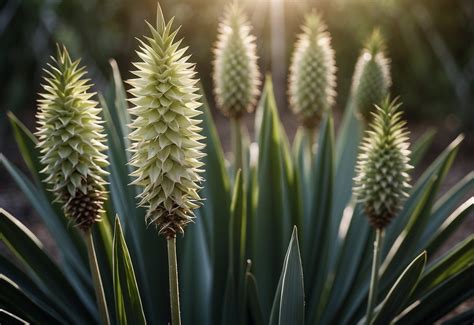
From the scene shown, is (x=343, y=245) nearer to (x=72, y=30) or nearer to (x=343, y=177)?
(x=343, y=177)

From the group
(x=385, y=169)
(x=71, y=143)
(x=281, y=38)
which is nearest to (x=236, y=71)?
(x=385, y=169)

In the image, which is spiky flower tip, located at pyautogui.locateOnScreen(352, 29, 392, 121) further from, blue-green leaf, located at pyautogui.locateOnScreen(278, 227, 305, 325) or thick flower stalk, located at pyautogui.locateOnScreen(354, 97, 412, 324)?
blue-green leaf, located at pyautogui.locateOnScreen(278, 227, 305, 325)

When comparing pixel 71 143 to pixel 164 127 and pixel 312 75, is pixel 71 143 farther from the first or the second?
pixel 312 75

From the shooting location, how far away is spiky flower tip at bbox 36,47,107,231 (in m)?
1.85

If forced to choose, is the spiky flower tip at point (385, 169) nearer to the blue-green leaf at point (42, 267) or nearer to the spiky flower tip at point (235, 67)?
the spiky flower tip at point (235, 67)

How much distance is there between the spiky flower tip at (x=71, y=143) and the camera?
1.85m

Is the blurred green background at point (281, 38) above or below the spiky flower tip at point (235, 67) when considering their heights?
above

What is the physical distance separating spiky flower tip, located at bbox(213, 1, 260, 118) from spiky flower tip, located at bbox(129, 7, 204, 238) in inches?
48.3

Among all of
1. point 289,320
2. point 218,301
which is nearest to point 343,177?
point 218,301

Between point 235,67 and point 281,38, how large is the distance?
13.0 ft

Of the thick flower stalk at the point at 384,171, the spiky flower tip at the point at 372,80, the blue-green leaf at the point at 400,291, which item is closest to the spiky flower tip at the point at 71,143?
the thick flower stalk at the point at 384,171

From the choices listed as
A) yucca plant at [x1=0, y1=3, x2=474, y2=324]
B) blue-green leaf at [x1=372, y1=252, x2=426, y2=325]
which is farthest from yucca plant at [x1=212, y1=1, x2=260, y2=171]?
blue-green leaf at [x1=372, y1=252, x2=426, y2=325]

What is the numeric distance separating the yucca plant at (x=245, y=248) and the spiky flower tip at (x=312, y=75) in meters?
0.32

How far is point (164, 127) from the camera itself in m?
1.70
